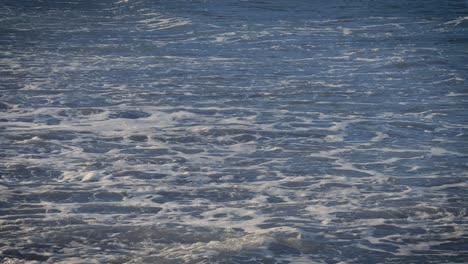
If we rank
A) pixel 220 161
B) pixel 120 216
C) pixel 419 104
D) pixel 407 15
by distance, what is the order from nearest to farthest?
pixel 120 216 < pixel 220 161 < pixel 419 104 < pixel 407 15

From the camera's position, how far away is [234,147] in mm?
7070

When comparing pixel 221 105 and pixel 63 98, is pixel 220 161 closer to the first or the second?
pixel 221 105

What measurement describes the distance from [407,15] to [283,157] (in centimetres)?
1096

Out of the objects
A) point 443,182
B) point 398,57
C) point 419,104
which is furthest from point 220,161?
point 398,57

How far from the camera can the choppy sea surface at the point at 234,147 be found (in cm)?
483

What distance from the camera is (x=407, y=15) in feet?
55.0

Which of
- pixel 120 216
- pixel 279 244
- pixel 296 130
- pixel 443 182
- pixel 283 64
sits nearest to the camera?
pixel 279 244

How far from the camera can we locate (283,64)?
37.4 ft

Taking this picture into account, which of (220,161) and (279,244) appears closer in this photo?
(279,244)

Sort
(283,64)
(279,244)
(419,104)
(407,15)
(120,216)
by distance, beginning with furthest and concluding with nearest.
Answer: (407,15) → (283,64) → (419,104) → (120,216) → (279,244)

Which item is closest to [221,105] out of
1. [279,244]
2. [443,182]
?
[443,182]

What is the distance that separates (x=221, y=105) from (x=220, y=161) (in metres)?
2.22

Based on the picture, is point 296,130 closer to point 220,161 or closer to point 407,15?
point 220,161

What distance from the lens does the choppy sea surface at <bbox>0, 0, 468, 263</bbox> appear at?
483cm
